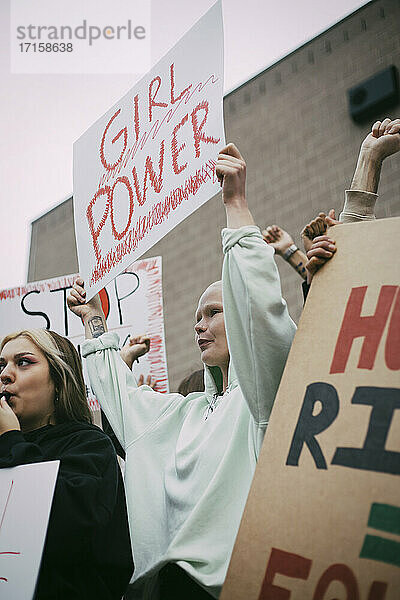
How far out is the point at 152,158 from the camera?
169cm

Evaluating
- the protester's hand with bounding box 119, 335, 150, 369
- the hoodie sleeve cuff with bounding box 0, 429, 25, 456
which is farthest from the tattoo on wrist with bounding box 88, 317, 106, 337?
the hoodie sleeve cuff with bounding box 0, 429, 25, 456

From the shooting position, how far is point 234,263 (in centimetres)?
125

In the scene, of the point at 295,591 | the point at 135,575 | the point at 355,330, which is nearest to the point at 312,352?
the point at 355,330

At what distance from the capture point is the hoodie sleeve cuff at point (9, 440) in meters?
1.52

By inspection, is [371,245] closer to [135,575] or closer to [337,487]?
[337,487]

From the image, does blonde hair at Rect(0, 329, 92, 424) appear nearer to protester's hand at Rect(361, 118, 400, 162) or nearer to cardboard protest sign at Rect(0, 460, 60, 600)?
cardboard protest sign at Rect(0, 460, 60, 600)

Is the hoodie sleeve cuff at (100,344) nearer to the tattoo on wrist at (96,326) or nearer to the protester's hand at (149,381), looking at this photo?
the tattoo on wrist at (96,326)

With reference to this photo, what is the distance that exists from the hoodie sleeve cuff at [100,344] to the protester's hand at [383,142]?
28.6 inches

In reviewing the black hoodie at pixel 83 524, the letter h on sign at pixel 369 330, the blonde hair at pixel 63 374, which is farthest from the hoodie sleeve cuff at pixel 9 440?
the letter h on sign at pixel 369 330

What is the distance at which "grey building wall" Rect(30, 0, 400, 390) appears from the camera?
12.6ft

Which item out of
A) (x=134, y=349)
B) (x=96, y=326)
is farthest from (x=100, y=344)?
(x=134, y=349)

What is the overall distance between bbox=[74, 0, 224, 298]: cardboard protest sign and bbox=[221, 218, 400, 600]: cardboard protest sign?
1.41ft

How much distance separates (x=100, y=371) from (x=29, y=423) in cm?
19

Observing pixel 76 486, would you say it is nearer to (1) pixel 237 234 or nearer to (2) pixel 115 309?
(1) pixel 237 234
